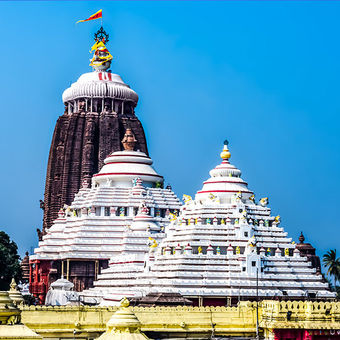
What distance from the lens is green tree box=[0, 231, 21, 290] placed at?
7806cm

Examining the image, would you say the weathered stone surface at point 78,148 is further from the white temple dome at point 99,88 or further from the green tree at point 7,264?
the green tree at point 7,264

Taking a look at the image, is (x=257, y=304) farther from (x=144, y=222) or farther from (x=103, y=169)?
(x=103, y=169)

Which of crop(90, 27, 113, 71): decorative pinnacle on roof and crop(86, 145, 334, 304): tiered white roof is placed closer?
crop(86, 145, 334, 304): tiered white roof

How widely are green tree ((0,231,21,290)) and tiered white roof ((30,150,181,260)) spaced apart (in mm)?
2373

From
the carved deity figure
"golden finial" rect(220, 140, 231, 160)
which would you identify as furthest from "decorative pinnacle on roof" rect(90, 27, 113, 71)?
"golden finial" rect(220, 140, 231, 160)

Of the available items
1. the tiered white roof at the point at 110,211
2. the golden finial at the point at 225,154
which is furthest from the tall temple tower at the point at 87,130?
the golden finial at the point at 225,154

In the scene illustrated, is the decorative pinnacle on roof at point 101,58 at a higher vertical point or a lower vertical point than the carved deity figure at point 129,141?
higher

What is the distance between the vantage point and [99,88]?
99.6 m

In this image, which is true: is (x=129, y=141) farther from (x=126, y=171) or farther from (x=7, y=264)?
(x=7, y=264)

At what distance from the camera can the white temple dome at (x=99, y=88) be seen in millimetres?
99562

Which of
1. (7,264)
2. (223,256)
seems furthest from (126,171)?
(223,256)

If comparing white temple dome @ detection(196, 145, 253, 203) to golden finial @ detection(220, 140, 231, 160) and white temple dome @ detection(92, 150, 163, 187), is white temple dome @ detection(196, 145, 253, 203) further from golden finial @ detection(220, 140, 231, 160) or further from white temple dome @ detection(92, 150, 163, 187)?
white temple dome @ detection(92, 150, 163, 187)

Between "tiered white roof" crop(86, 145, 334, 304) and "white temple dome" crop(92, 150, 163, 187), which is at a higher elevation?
"white temple dome" crop(92, 150, 163, 187)

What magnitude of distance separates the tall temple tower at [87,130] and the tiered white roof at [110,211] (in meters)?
6.70
